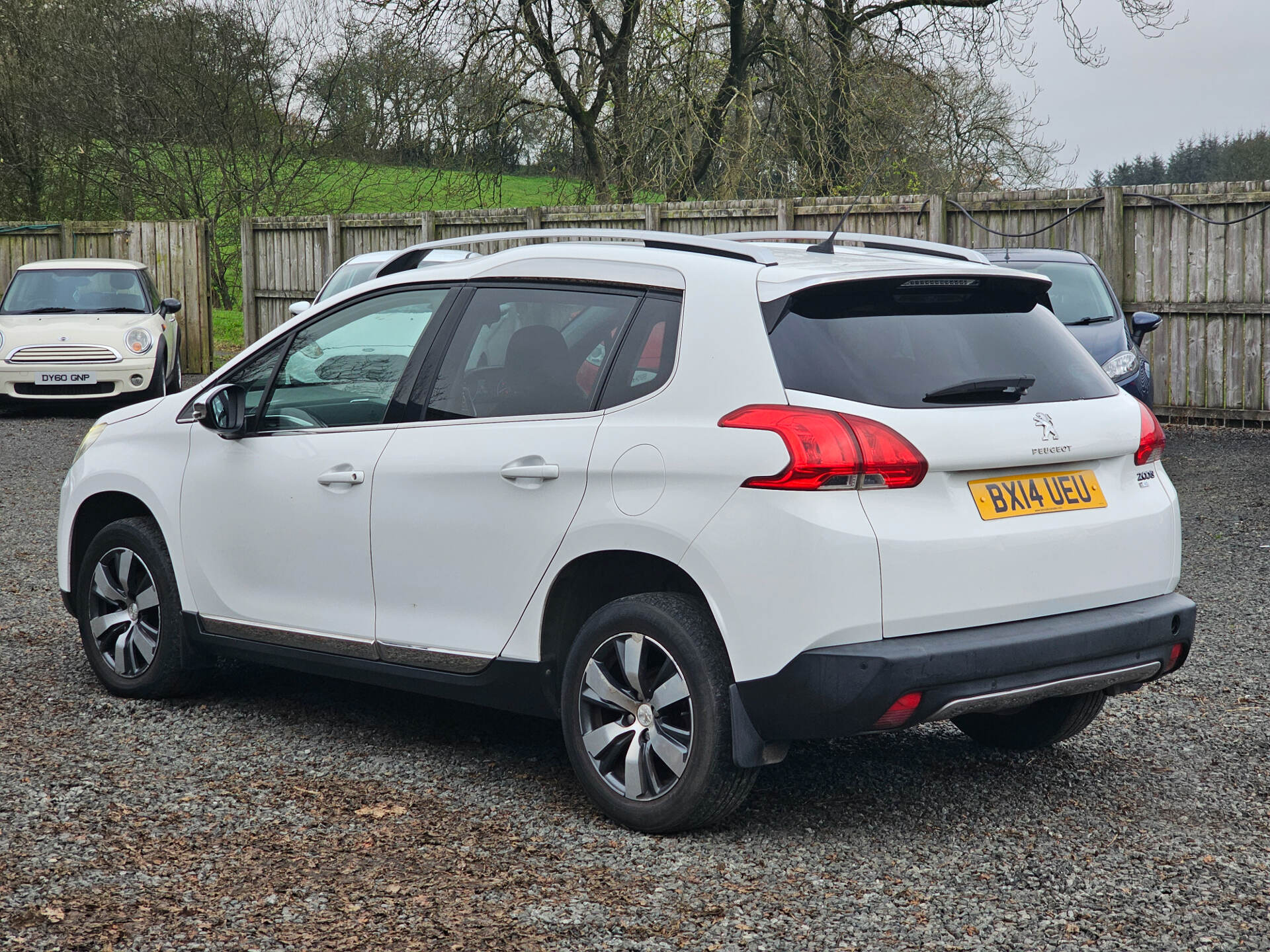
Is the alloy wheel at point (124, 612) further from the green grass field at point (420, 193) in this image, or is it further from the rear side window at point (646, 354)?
the green grass field at point (420, 193)

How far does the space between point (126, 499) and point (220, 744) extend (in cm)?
127

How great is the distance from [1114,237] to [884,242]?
35.8 feet

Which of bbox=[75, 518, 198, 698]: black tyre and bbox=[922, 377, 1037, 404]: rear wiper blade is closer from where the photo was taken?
bbox=[922, 377, 1037, 404]: rear wiper blade

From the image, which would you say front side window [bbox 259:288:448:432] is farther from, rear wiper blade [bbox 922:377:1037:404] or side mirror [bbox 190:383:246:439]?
rear wiper blade [bbox 922:377:1037:404]

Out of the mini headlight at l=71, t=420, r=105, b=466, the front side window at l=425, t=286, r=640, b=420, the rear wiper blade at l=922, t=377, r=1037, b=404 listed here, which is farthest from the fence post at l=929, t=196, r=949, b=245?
the rear wiper blade at l=922, t=377, r=1037, b=404

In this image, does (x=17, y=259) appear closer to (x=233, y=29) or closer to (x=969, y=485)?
(x=233, y=29)

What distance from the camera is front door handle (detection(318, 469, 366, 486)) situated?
472 centimetres

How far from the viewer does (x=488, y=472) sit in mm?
4352

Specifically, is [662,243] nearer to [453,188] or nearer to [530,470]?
[530,470]

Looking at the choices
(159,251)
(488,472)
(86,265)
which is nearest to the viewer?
(488,472)

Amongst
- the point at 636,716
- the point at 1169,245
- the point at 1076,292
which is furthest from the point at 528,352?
the point at 1169,245

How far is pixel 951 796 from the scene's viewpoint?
4.45 meters

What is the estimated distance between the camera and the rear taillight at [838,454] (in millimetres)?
3656

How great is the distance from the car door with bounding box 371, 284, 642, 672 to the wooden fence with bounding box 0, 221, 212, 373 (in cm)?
1853
